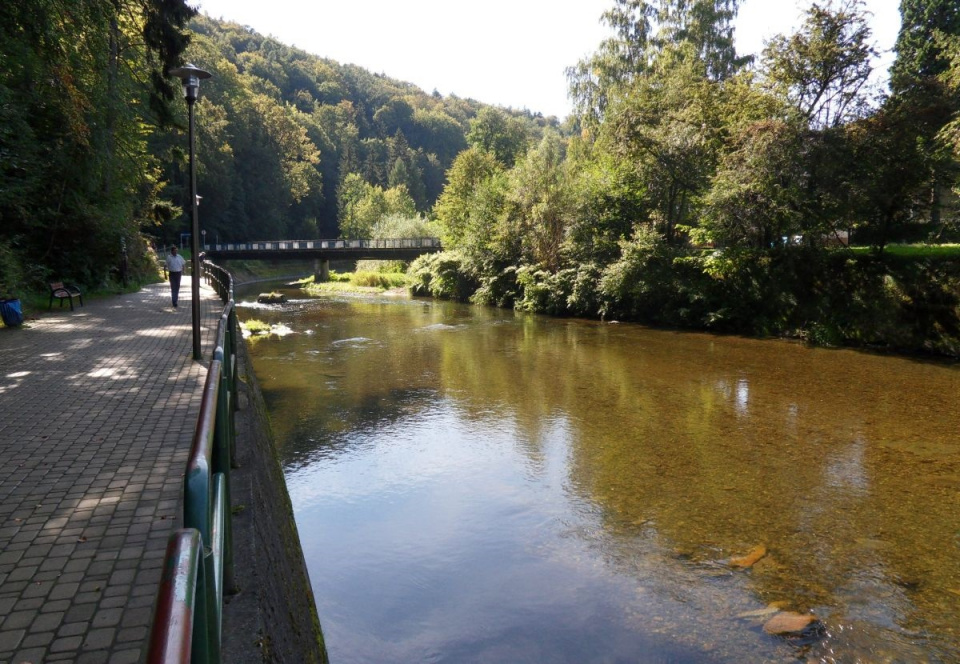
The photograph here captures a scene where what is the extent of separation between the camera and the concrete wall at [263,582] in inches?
133

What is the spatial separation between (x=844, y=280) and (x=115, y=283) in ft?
87.1

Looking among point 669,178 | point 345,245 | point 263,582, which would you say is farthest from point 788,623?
point 345,245

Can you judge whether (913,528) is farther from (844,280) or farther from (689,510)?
(844,280)

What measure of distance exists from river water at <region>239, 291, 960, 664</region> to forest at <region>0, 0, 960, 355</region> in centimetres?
594

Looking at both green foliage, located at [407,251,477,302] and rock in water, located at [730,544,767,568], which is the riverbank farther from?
rock in water, located at [730,544,767,568]

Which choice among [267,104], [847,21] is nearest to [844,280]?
[847,21]

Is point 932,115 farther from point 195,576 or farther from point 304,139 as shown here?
point 304,139

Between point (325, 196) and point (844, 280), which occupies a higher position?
point (325, 196)

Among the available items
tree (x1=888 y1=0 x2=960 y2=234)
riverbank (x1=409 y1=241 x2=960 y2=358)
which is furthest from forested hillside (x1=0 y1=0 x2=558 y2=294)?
tree (x1=888 y1=0 x2=960 y2=234)

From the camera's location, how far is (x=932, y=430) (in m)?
11.3

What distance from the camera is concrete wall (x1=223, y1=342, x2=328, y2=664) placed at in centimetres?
338

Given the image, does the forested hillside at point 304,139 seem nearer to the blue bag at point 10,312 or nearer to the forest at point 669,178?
the forest at point 669,178

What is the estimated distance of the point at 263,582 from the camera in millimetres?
3955

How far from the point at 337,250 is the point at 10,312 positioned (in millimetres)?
43930
